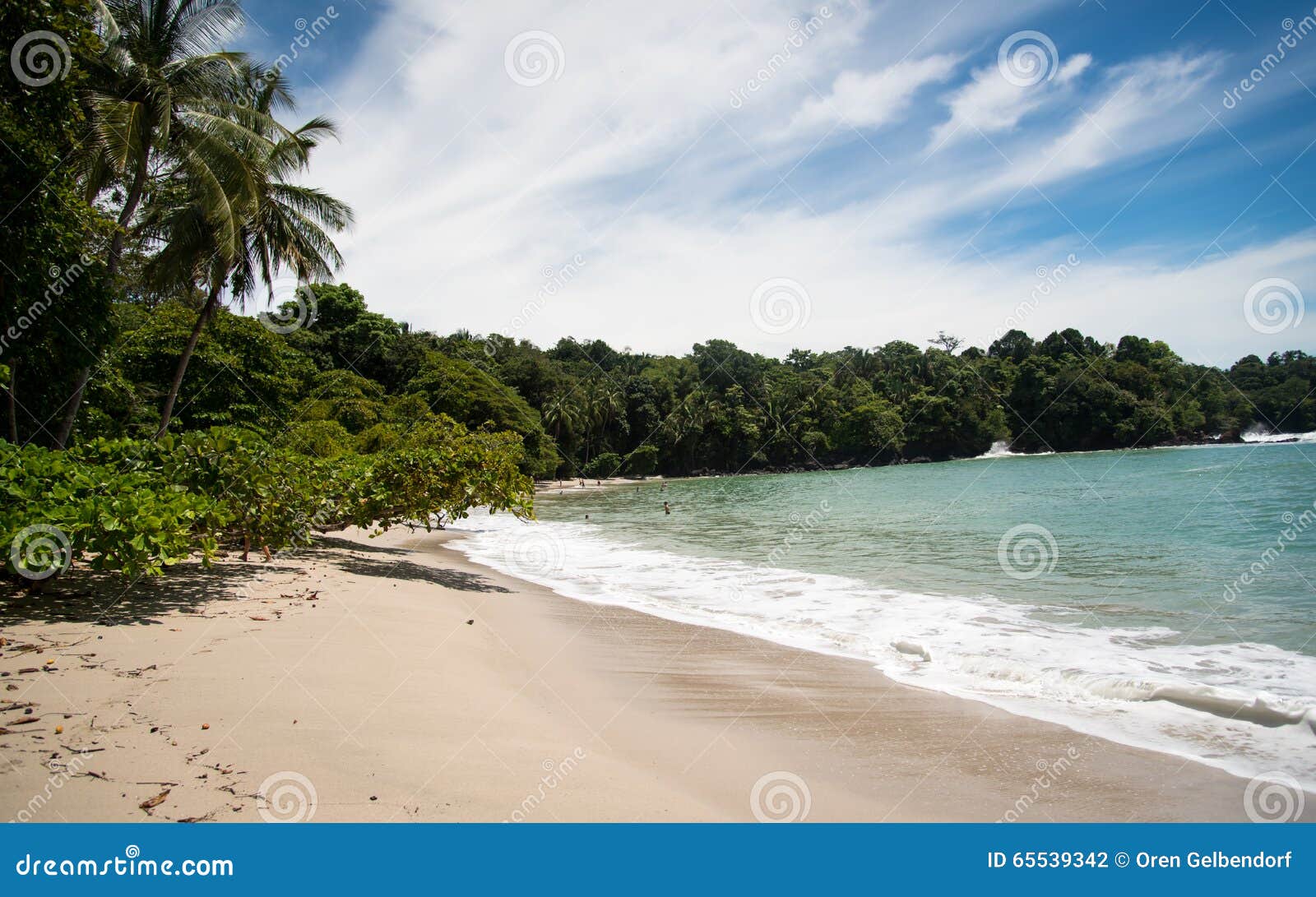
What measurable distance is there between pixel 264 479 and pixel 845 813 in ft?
27.1

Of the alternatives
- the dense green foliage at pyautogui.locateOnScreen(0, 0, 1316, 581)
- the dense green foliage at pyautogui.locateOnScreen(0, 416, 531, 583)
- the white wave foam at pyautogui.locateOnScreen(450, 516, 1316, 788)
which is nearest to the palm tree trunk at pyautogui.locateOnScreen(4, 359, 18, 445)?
the dense green foliage at pyautogui.locateOnScreen(0, 0, 1316, 581)

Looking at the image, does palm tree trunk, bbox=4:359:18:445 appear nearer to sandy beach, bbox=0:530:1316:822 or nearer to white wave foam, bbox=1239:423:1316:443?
sandy beach, bbox=0:530:1316:822

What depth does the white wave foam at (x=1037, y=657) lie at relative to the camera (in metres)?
5.37

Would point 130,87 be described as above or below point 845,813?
above

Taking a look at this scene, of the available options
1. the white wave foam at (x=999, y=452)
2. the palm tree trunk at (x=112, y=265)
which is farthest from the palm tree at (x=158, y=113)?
the white wave foam at (x=999, y=452)

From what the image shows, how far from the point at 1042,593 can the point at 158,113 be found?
18273mm

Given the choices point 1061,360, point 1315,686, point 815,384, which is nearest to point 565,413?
point 815,384

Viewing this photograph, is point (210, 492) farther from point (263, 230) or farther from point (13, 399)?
point (263, 230)

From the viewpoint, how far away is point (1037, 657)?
7480 millimetres

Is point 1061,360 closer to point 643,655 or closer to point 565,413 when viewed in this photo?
point 565,413

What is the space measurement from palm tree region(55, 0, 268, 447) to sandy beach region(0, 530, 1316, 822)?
27.7 feet

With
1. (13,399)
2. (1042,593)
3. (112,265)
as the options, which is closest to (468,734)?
(13,399)

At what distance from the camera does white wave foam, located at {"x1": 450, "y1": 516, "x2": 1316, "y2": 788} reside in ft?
17.6

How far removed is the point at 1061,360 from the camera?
291 ft
